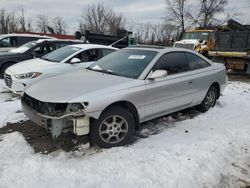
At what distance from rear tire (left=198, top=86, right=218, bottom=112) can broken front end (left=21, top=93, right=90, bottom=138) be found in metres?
3.26

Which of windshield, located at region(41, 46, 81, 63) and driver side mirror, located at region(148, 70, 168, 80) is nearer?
driver side mirror, located at region(148, 70, 168, 80)

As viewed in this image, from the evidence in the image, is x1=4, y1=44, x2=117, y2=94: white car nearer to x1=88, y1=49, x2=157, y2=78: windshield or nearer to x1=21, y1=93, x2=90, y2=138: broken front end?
x1=88, y1=49, x2=157, y2=78: windshield

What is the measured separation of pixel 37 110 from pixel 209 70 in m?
3.91

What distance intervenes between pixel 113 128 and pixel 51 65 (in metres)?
4.07

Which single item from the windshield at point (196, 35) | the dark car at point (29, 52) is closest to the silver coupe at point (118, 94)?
the dark car at point (29, 52)

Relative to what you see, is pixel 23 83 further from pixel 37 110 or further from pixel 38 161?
pixel 38 161

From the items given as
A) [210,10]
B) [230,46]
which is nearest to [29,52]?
[230,46]

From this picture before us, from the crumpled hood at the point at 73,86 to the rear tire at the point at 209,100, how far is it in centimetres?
248

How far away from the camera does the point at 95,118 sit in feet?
13.4

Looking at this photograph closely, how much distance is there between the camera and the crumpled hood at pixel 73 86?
4094mm

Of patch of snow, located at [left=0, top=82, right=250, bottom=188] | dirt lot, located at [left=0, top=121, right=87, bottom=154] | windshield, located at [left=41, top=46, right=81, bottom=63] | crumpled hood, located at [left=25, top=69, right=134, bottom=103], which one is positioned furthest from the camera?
windshield, located at [left=41, top=46, right=81, bottom=63]

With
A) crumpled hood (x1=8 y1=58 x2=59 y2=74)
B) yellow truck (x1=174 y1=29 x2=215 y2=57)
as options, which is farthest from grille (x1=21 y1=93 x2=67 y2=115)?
yellow truck (x1=174 y1=29 x2=215 y2=57)

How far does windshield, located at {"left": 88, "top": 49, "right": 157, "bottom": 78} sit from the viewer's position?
494cm

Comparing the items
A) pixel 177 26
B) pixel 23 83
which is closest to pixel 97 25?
pixel 177 26
